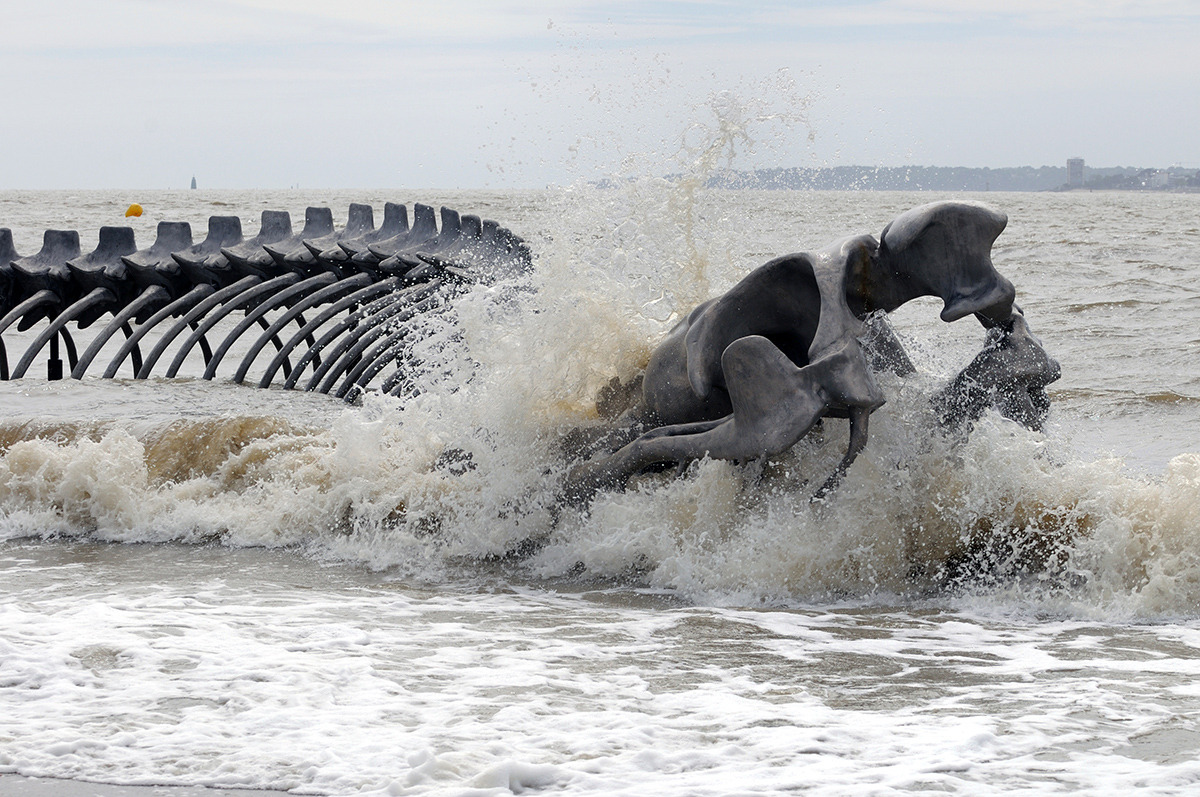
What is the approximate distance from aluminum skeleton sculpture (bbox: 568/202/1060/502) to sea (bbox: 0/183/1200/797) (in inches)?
7.3

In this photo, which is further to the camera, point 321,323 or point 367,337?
point 321,323

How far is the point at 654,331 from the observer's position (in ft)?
19.1

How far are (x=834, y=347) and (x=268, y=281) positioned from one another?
257 inches

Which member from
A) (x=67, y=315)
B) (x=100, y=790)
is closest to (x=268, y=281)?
(x=67, y=315)

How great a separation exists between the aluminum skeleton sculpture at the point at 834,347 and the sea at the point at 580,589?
0.61ft

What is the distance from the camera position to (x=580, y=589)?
5066 mm

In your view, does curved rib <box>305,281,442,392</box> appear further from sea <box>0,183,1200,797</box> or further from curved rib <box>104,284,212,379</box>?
curved rib <box>104,284,212,379</box>

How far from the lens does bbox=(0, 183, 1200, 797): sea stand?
307 cm

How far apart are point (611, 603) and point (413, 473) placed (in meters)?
1.68

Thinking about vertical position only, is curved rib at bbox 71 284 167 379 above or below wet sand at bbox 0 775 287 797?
above

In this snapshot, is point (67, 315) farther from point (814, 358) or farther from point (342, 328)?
point (814, 358)

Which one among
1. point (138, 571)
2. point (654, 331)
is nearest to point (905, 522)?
point (654, 331)

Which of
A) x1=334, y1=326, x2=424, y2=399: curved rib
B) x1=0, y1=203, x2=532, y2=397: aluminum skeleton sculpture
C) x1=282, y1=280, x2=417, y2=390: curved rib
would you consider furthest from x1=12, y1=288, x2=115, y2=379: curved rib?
x1=334, y1=326, x2=424, y2=399: curved rib

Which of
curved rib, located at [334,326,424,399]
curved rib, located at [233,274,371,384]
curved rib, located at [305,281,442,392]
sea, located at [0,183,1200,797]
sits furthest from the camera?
curved rib, located at [233,274,371,384]
